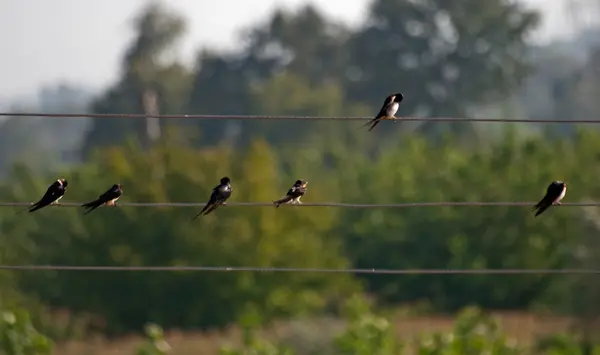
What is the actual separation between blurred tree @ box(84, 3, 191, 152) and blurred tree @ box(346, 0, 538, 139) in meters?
10.8

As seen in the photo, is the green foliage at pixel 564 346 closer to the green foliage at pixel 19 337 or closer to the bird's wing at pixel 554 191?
the green foliage at pixel 19 337

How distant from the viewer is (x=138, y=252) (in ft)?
143

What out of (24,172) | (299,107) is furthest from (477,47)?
(24,172)

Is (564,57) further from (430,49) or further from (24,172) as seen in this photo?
(24,172)

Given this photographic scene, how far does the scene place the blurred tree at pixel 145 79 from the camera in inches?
3585

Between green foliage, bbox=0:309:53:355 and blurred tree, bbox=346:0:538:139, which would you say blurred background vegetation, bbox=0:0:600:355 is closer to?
green foliage, bbox=0:309:53:355

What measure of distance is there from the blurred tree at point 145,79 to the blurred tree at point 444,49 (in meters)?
10.8

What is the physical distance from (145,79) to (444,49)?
1836 centimetres

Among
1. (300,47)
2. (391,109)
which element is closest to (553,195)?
(391,109)

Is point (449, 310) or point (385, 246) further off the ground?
point (385, 246)

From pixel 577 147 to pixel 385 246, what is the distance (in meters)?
7.10

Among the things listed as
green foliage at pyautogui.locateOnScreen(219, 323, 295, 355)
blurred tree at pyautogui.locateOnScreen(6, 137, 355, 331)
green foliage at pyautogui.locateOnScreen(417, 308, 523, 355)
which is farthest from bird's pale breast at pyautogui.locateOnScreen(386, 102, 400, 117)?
blurred tree at pyautogui.locateOnScreen(6, 137, 355, 331)

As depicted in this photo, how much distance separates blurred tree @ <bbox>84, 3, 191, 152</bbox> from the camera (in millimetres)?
91062

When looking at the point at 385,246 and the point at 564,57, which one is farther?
the point at 564,57
